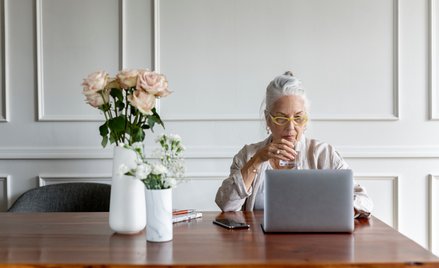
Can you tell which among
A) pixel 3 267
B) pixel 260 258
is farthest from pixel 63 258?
pixel 260 258

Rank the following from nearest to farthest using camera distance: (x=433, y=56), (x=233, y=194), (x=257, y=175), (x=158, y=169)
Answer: (x=158, y=169)
(x=233, y=194)
(x=257, y=175)
(x=433, y=56)

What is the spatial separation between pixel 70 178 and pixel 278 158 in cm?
146

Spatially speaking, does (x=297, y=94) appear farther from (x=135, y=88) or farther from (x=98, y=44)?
(x=98, y=44)

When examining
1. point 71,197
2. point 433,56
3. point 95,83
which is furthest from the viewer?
point 433,56

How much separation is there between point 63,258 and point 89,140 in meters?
1.48

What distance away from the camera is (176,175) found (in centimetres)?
135

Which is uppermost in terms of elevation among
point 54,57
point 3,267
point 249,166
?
point 54,57

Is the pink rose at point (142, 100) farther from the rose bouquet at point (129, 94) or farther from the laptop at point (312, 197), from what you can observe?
the laptop at point (312, 197)

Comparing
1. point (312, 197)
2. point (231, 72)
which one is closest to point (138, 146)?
point (312, 197)

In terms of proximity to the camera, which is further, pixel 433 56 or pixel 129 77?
pixel 433 56

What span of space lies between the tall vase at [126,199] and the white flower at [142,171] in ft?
0.48

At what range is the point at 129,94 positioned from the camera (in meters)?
1.44

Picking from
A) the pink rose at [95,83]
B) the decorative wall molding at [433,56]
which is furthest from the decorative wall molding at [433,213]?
the pink rose at [95,83]

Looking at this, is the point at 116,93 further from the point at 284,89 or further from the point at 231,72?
the point at 231,72
